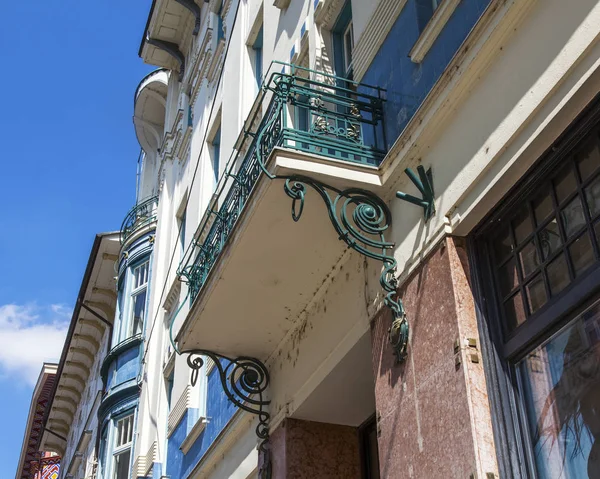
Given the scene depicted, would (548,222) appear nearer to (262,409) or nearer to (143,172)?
(262,409)

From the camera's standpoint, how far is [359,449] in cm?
817

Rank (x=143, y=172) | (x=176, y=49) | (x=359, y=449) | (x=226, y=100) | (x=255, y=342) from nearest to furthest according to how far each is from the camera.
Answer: (x=359, y=449)
(x=255, y=342)
(x=226, y=100)
(x=176, y=49)
(x=143, y=172)

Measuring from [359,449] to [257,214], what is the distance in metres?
2.63

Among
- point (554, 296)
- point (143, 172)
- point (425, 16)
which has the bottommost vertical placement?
point (554, 296)

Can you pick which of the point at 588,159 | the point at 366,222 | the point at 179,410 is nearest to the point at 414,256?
the point at 366,222

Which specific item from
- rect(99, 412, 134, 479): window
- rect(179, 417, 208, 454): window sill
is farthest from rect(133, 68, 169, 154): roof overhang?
rect(179, 417, 208, 454): window sill

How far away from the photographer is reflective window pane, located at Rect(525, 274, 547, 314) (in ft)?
16.6

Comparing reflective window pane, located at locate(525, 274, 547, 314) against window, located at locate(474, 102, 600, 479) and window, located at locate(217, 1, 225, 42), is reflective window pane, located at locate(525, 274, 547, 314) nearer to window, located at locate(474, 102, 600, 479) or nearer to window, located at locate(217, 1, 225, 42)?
window, located at locate(474, 102, 600, 479)

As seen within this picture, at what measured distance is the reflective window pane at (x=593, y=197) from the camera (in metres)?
4.70

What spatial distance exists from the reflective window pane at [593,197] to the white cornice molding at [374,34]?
305 centimetres

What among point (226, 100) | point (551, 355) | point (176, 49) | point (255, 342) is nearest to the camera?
point (551, 355)

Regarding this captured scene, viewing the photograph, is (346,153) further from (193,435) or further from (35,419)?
(35,419)

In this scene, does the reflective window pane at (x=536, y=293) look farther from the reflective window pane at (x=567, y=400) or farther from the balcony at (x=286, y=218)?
the balcony at (x=286, y=218)

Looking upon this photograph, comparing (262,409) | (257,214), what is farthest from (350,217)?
(262,409)
